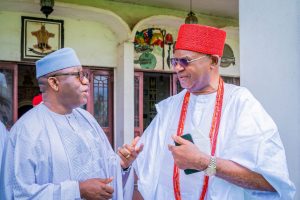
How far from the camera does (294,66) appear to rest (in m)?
2.24

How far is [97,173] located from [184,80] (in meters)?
0.94

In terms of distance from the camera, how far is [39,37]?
778 centimetres

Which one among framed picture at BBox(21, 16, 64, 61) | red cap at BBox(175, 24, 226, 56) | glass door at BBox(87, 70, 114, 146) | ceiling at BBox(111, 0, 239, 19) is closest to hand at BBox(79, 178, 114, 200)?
red cap at BBox(175, 24, 226, 56)

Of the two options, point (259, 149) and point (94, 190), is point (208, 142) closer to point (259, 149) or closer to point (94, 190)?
point (259, 149)

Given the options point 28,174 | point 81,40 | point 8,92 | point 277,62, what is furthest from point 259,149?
point 81,40

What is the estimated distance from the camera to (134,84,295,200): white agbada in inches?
72.9

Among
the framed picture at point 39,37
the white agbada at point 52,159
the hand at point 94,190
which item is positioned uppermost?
the framed picture at point 39,37

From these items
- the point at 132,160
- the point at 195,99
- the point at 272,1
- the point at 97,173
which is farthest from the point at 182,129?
the point at 272,1

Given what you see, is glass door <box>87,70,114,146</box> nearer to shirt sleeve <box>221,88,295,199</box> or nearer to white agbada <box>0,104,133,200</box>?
white agbada <box>0,104,133,200</box>

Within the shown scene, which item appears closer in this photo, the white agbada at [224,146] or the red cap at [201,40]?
the white agbada at [224,146]

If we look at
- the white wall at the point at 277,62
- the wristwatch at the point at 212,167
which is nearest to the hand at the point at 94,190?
the wristwatch at the point at 212,167

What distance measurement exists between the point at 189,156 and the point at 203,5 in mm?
7665

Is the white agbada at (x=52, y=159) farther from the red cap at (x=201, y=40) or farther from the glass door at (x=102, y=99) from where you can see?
the glass door at (x=102, y=99)

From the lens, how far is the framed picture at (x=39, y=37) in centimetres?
766
